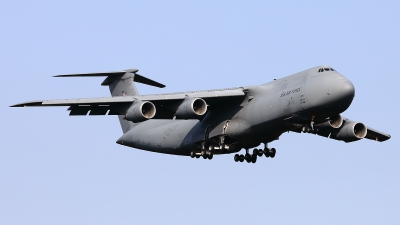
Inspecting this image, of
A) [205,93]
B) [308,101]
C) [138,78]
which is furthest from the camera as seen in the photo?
[138,78]

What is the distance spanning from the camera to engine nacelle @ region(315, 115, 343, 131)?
103 feet

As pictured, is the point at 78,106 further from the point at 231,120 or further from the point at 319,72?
the point at 319,72

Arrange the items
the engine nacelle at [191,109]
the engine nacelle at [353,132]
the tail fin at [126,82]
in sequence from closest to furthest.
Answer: the engine nacelle at [191,109], the engine nacelle at [353,132], the tail fin at [126,82]

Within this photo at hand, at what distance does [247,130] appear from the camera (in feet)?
97.5

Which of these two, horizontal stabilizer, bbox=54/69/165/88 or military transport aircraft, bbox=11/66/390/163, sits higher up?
horizontal stabilizer, bbox=54/69/165/88

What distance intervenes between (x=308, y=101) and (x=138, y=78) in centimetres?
917

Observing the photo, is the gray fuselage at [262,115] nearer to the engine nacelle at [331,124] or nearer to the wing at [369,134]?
the engine nacelle at [331,124]

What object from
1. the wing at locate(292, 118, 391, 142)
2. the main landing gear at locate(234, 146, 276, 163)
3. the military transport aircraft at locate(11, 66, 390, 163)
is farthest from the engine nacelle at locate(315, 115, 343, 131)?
the main landing gear at locate(234, 146, 276, 163)

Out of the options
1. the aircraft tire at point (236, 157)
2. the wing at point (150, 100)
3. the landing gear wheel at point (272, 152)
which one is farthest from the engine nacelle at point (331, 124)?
the wing at point (150, 100)

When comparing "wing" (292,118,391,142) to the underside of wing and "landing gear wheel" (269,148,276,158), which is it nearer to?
the underside of wing

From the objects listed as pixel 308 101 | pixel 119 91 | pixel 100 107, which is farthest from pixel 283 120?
pixel 119 91

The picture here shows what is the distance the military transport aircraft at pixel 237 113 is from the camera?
28.3 meters

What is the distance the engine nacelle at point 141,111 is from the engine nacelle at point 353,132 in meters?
7.54

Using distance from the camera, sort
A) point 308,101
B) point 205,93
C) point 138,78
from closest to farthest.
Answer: point 308,101 → point 205,93 → point 138,78
